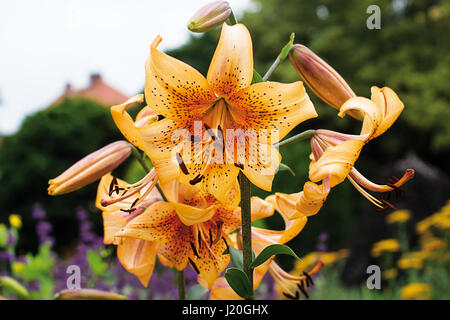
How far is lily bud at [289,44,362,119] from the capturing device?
723 millimetres

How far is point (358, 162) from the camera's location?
9.20 metres

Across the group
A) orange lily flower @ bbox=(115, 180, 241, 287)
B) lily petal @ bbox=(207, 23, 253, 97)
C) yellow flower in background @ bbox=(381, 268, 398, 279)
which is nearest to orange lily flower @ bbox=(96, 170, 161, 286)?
orange lily flower @ bbox=(115, 180, 241, 287)

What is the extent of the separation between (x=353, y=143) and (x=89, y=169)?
0.38m

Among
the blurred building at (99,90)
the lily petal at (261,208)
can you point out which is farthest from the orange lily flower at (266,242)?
the blurred building at (99,90)

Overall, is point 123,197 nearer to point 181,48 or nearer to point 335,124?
point 181,48

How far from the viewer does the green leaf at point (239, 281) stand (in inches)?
24.7

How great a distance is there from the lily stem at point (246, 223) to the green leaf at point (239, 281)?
0.4 inches

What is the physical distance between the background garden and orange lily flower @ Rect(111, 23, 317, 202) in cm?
75

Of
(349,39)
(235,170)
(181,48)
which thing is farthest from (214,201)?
(349,39)

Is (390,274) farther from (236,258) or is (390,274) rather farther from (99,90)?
(99,90)

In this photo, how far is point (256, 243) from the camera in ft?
2.59

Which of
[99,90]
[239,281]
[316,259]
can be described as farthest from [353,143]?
[99,90]

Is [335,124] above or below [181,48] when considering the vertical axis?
below
